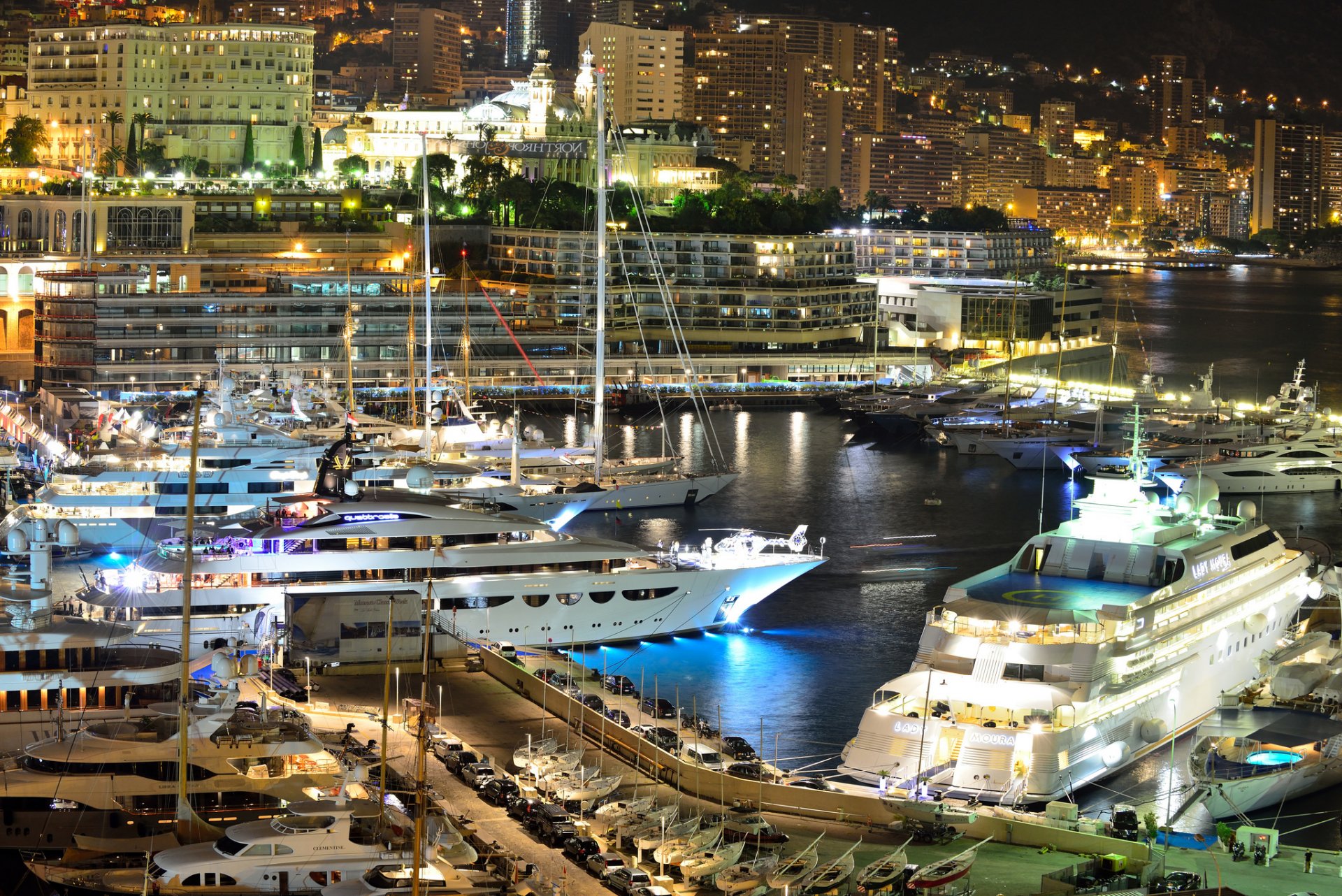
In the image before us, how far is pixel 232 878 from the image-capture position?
53.6 ft

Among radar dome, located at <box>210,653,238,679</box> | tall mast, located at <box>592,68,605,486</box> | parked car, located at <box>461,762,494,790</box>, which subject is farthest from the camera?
tall mast, located at <box>592,68,605,486</box>

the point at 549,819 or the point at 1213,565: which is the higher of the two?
the point at 1213,565

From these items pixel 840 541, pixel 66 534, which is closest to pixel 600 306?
pixel 840 541

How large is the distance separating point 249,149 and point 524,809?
7724 centimetres

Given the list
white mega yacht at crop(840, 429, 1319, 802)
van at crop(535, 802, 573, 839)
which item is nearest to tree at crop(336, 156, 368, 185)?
white mega yacht at crop(840, 429, 1319, 802)

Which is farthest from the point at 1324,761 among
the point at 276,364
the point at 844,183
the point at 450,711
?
the point at 844,183

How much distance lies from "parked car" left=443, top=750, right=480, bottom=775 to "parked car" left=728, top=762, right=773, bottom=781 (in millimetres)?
2817

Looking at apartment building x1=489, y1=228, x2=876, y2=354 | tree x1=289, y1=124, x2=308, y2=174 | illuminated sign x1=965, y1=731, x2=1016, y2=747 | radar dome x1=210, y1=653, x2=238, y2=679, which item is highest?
tree x1=289, y1=124, x2=308, y2=174

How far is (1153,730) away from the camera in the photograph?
24.7 m

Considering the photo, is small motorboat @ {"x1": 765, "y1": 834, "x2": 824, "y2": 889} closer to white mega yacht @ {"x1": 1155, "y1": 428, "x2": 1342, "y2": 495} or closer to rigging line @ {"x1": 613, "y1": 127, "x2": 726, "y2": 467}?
rigging line @ {"x1": 613, "y1": 127, "x2": 726, "y2": 467}

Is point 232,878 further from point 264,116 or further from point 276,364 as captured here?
point 264,116

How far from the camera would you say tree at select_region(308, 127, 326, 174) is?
92.8m

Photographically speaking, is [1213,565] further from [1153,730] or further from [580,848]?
[580,848]

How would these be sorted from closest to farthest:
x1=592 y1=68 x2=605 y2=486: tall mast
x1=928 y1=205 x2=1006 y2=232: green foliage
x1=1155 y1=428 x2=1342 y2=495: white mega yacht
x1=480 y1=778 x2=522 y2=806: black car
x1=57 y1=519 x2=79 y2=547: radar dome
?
x1=480 y1=778 x2=522 y2=806: black car < x1=57 y1=519 x2=79 y2=547: radar dome < x1=592 y1=68 x2=605 y2=486: tall mast < x1=1155 y1=428 x2=1342 y2=495: white mega yacht < x1=928 y1=205 x2=1006 y2=232: green foliage
